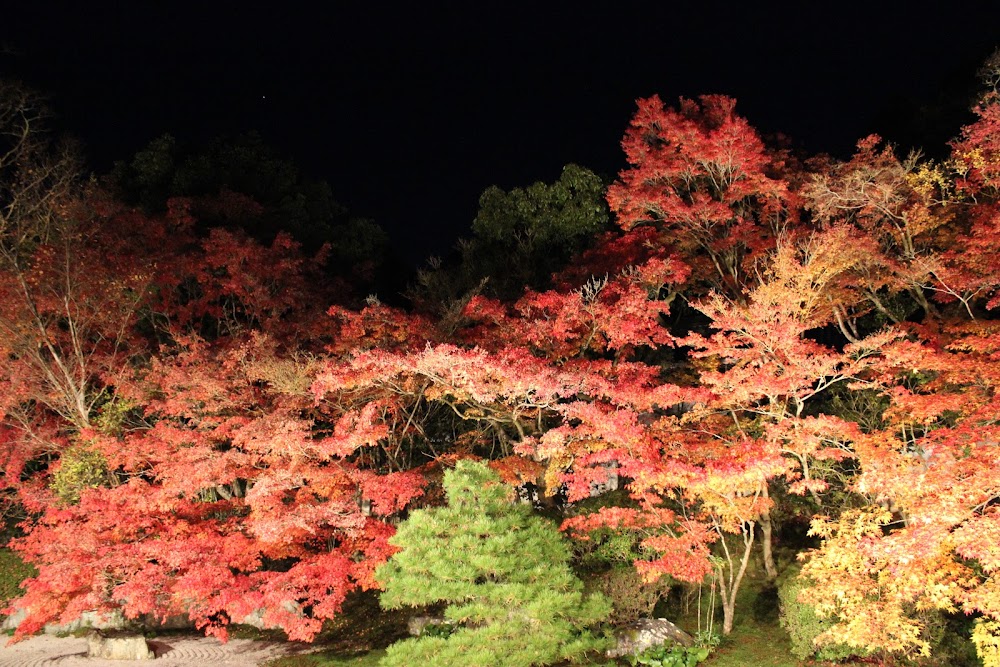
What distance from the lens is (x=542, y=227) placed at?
16375mm

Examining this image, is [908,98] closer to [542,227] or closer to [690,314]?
[690,314]

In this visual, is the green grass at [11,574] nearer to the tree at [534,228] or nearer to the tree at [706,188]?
the tree at [534,228]

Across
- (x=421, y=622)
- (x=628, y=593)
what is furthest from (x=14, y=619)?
(x=628, y=593)

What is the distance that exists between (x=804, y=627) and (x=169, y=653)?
10.3m

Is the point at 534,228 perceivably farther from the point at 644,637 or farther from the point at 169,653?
the point at 169,653

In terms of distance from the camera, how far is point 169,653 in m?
11.7

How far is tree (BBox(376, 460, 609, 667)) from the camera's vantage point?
796 centimetres

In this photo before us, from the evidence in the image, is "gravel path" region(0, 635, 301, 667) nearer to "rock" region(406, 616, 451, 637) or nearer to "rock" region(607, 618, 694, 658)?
"rock" region(406, 616, 451, 637)

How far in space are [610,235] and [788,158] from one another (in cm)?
435

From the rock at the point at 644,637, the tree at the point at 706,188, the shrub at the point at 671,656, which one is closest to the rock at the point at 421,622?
the rock at the point at 644,637

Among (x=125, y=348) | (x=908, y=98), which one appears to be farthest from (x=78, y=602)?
(x=908, y=98)

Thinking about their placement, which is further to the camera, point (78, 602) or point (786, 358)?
point (78, 602)

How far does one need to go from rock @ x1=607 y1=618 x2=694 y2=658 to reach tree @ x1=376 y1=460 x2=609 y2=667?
2.22ft

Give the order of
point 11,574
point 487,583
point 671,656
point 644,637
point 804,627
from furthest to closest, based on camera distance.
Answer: point 11,574
point 644,637
point 671,656
point 804,627
point 487,583
